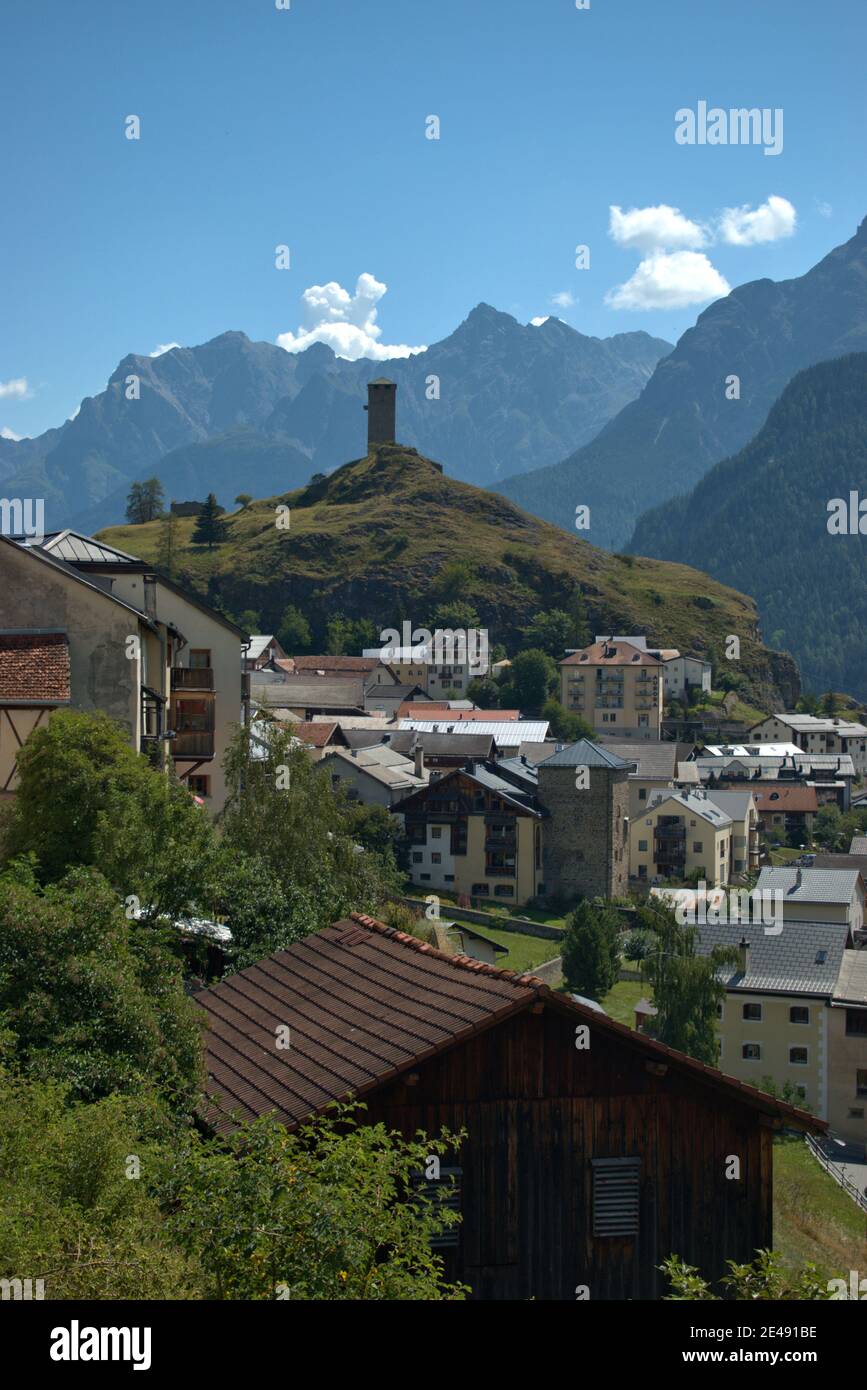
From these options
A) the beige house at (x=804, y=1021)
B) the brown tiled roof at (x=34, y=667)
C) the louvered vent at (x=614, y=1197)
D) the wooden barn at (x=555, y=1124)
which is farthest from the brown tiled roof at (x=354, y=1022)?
the beige house at (x=804, y=1021)

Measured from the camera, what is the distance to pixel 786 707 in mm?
160500

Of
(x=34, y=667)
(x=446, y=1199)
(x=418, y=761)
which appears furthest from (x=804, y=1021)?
(x=418, y=761)

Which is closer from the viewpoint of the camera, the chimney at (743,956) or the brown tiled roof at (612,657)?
the chimney at (743,956)

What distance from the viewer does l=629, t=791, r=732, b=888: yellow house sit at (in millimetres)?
80500

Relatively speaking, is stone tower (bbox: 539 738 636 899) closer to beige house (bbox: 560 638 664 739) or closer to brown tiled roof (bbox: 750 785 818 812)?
brown tiled roof (bbox: 750 785 818 812)

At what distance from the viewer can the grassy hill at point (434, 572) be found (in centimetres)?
15388

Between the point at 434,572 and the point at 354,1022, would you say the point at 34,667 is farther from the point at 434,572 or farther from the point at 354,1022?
the point at 434,572

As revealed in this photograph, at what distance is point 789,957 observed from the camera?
161ft

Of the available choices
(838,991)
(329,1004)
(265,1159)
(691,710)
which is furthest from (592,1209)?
(691,710)

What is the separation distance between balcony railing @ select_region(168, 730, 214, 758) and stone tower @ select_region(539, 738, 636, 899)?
40.0m

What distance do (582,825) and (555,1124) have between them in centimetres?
6086

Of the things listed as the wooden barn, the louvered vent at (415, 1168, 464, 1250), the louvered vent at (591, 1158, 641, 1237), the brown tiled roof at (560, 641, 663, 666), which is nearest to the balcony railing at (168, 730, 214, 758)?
the wooden barn

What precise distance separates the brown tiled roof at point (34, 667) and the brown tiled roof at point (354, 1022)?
26.5 ft

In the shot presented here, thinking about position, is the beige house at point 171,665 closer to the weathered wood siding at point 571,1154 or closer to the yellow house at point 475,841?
the weathered wood siding at point 571,1154
